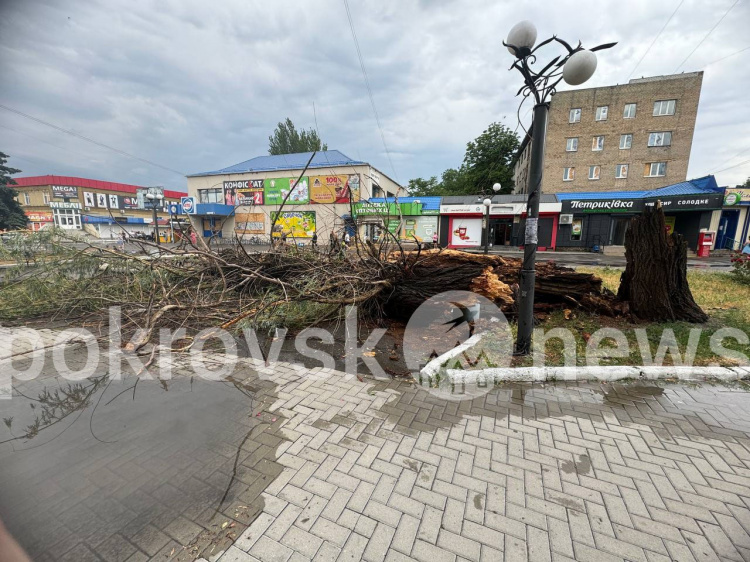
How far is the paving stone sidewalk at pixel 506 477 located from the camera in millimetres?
1724

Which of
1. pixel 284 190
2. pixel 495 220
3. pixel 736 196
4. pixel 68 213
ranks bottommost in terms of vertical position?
pixel 495 220

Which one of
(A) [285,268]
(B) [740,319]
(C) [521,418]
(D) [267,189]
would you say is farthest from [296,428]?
(D) [267,189]

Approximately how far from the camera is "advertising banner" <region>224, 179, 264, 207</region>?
99.4ft

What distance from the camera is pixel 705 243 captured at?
734 inches

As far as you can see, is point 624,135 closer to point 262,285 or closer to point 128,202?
point 262,285

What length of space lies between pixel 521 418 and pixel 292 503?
2.15 m

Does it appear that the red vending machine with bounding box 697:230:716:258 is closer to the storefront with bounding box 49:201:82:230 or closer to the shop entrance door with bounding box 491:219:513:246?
the shop entrance door with bounding box 491:219:513:246

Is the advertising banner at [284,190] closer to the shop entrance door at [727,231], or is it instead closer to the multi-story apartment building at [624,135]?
the multi-story apartment building at [624,135]

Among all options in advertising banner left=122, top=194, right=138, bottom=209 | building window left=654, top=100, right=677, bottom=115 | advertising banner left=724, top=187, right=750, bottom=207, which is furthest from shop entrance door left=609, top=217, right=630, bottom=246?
advertising banner left=122, top=194, right=138, bottom=209

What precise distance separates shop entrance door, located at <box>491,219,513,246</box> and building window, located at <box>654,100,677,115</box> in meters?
15.7

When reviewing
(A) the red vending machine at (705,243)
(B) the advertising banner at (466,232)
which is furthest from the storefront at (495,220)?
(A) the red vending machine at (705,243)

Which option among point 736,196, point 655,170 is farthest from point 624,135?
point 736,196

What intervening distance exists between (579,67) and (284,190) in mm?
28994

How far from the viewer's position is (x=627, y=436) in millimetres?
2639
